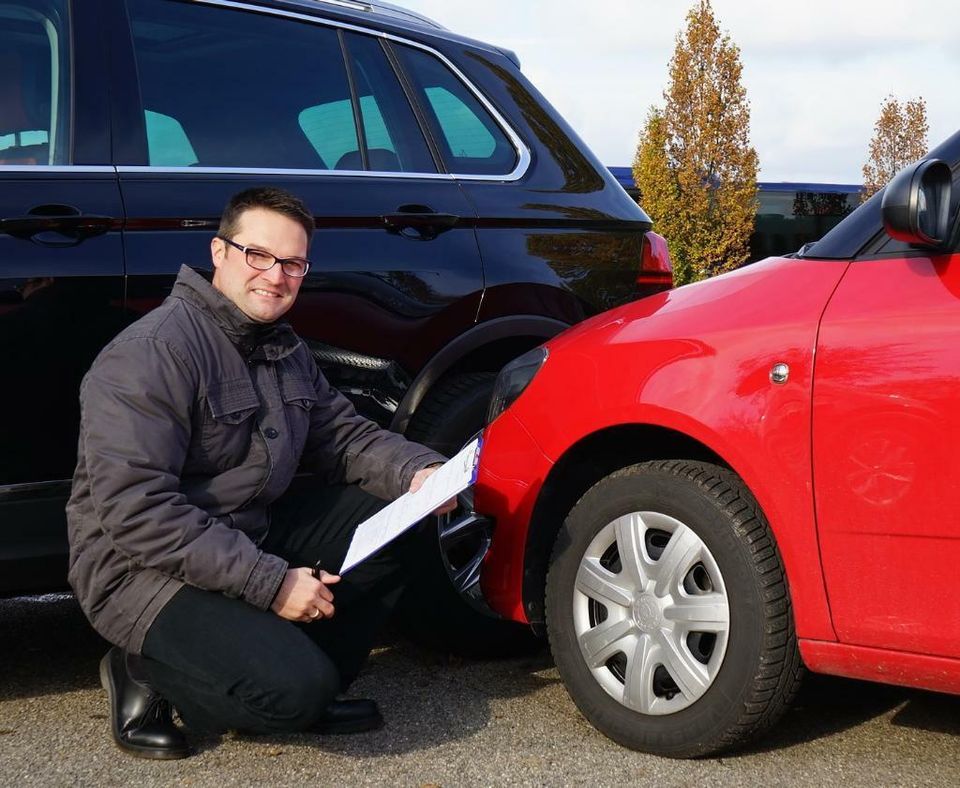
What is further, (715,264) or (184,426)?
(715,264)

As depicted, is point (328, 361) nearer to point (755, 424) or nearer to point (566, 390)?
point (566, 390)

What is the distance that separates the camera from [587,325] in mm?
3602

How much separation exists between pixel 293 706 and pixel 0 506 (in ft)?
2.94

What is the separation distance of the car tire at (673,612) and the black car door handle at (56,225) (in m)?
1.45

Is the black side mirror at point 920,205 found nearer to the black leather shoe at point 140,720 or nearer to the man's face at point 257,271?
the man's face at point 257,271

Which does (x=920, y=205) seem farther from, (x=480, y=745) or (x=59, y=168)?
(x=59, y=168)

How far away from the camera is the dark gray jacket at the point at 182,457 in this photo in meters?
2.94

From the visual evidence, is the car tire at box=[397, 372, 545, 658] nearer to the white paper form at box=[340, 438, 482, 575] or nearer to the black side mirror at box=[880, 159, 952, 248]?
the white paper form at box=[340, 438, 482, 575]

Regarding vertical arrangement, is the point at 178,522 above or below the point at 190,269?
below

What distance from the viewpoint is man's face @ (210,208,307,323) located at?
3.23 meters

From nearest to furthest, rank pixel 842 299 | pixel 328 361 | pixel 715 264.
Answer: pixel 842 299
pixel 328 361
pixel 715 264

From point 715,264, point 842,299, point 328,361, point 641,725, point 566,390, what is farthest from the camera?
point 715,264

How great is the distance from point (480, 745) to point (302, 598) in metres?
0.64

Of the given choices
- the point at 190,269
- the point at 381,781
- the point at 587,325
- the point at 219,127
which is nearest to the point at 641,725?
the point at 381,781
